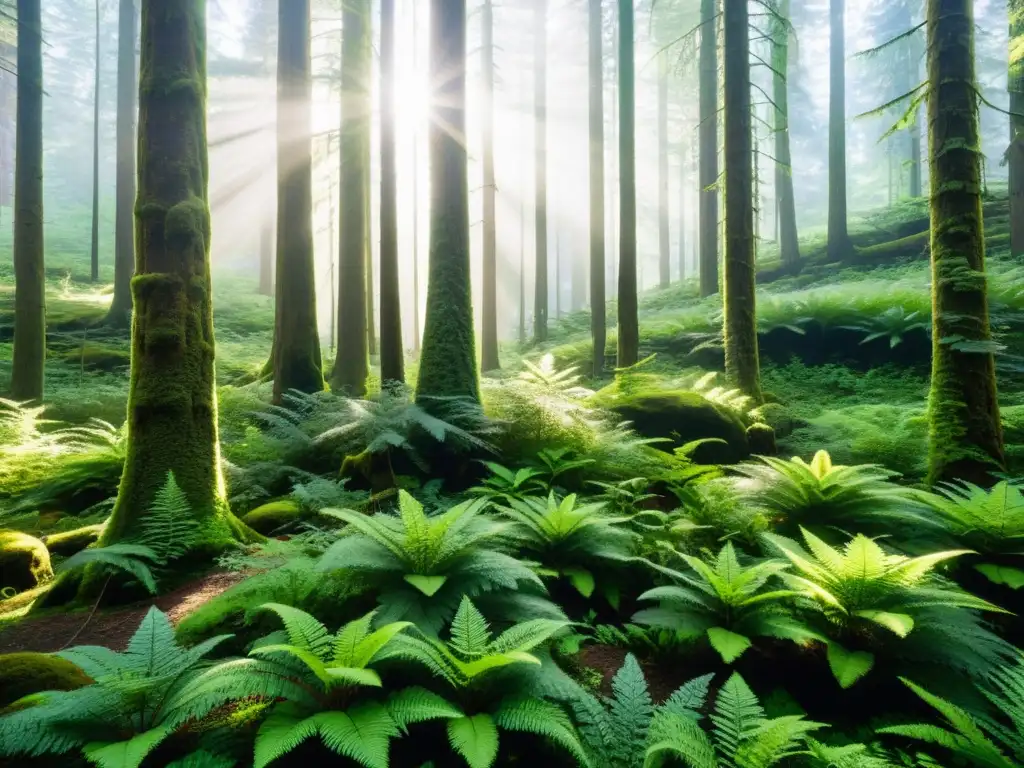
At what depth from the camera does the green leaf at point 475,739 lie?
6.26 feet

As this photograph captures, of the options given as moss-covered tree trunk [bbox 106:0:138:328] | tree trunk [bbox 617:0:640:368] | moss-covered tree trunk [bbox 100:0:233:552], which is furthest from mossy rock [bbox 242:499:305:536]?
moss-covered tree trunk [bbox 106:0:138:328]

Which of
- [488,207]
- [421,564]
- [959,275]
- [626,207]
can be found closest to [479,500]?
[421,564]

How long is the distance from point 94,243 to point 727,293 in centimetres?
2609

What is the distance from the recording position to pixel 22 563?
4.49 meters

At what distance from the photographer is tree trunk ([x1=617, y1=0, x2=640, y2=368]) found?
11953 mm

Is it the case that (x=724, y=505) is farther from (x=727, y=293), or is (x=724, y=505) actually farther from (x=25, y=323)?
(x=25, y=323)

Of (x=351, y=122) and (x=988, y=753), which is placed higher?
(x=351, y=122)

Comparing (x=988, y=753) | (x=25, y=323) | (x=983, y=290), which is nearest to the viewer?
(x=988, y=753)

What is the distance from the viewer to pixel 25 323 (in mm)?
9992

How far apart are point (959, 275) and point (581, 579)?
5070 millimetres

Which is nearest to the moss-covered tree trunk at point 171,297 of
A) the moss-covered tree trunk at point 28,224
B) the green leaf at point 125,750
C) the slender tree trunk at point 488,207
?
the green leaf at point 125,750

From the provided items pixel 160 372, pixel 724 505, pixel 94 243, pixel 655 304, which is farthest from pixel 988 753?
pixel 94 243

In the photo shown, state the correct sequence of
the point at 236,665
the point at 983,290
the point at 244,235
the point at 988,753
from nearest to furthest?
the point at 988,753 < the point at 236,665 < the point at 983,290 < the point at 244,235

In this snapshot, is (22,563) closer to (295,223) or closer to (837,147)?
(295,223)
